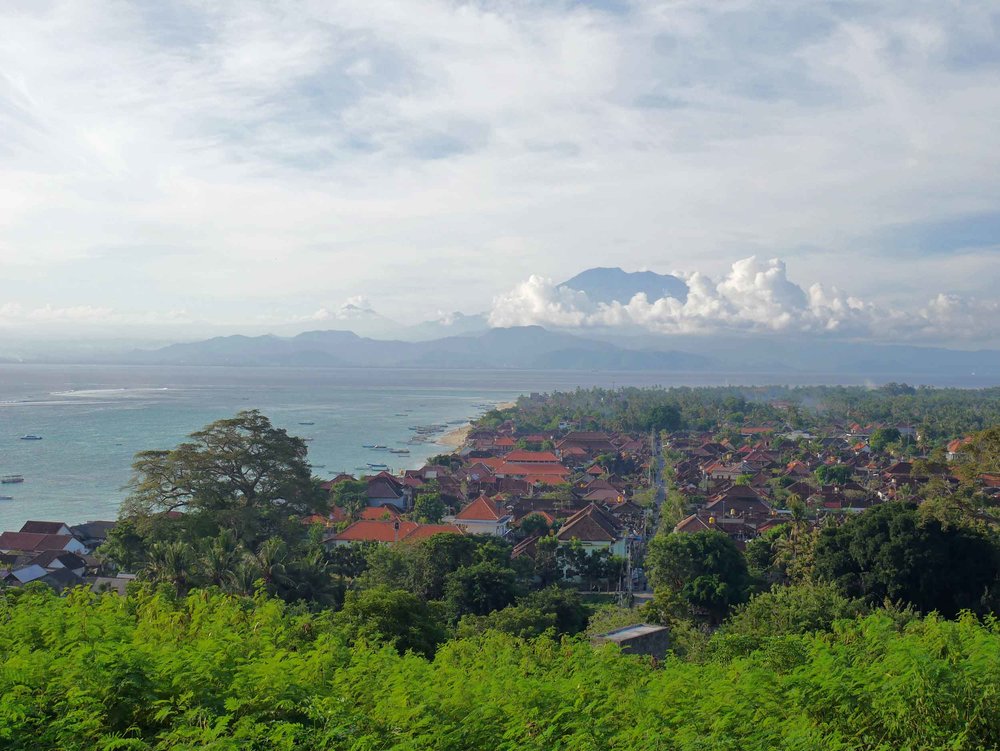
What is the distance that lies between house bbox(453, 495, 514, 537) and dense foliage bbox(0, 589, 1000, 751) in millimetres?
21835

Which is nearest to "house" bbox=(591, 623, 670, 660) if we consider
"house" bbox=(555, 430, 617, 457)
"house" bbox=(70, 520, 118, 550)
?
"house" bbox=(70, 520, 118, 550)

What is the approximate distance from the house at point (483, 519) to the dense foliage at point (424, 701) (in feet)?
71.6

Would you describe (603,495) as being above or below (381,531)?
below

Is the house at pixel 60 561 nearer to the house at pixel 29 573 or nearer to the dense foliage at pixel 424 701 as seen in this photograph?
the house at pixel 29 573

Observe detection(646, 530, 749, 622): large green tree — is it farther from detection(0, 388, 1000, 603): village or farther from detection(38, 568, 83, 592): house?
detection(38, 568, 83, 592): house

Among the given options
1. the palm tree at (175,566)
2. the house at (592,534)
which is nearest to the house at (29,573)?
the palm tree at (175,566)

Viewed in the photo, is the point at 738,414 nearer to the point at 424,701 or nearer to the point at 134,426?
the point at 134,426

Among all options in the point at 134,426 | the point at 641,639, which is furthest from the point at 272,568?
the point at 134,426

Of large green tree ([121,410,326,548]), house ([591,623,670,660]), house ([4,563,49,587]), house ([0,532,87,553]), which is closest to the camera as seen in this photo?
house ([591,623,670,660])

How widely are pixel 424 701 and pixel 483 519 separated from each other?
79.4 ft

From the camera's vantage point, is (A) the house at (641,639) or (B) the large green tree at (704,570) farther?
(B) the large green tree at (704,570)

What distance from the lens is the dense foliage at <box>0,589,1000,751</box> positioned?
3973mm

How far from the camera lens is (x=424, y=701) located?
14.8 feet

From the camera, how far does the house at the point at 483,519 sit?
28000 millimetres
